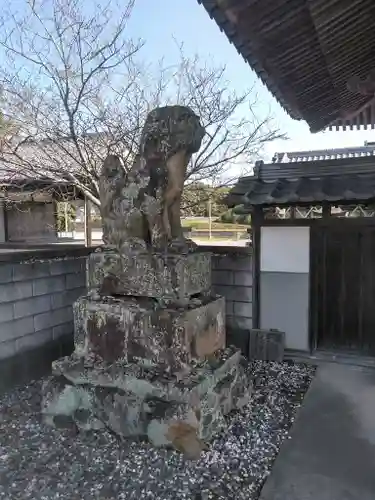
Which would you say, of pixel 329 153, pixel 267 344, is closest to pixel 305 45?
pixel 267 344

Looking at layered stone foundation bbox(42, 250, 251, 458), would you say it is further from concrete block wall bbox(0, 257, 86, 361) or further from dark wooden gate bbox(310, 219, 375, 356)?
dark wooden gate bbox(310, 219, 375, 356)

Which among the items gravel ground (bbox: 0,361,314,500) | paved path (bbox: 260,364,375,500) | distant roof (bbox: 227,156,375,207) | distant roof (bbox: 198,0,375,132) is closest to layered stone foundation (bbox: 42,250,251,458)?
gravel ground (bbox: 0,361,314,500)

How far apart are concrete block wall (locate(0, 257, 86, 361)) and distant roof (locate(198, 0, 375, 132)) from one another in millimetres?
2878

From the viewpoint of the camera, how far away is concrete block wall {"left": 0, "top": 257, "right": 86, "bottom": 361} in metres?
→ 3.84

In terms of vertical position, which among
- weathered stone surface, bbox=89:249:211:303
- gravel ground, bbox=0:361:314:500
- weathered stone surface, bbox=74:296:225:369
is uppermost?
weathered stone surface, bbox=89:249:211:303

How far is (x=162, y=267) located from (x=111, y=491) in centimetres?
151

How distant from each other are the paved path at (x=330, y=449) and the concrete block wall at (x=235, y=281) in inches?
52.1

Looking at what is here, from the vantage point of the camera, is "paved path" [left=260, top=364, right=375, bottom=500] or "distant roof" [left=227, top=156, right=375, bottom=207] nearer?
"paved path" [left=260, top=364, right=375, bottom=500]

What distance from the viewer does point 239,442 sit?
2904mm

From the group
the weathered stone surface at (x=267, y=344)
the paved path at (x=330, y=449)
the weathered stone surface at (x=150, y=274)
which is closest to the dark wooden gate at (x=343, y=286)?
the weathered stone surface at (x=267, y=344)

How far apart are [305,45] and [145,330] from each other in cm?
240

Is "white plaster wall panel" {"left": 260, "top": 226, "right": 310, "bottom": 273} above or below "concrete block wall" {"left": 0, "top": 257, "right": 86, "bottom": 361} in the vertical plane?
above

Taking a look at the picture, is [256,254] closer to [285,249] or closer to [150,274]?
[285,249]

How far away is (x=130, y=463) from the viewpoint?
265 centimetres
